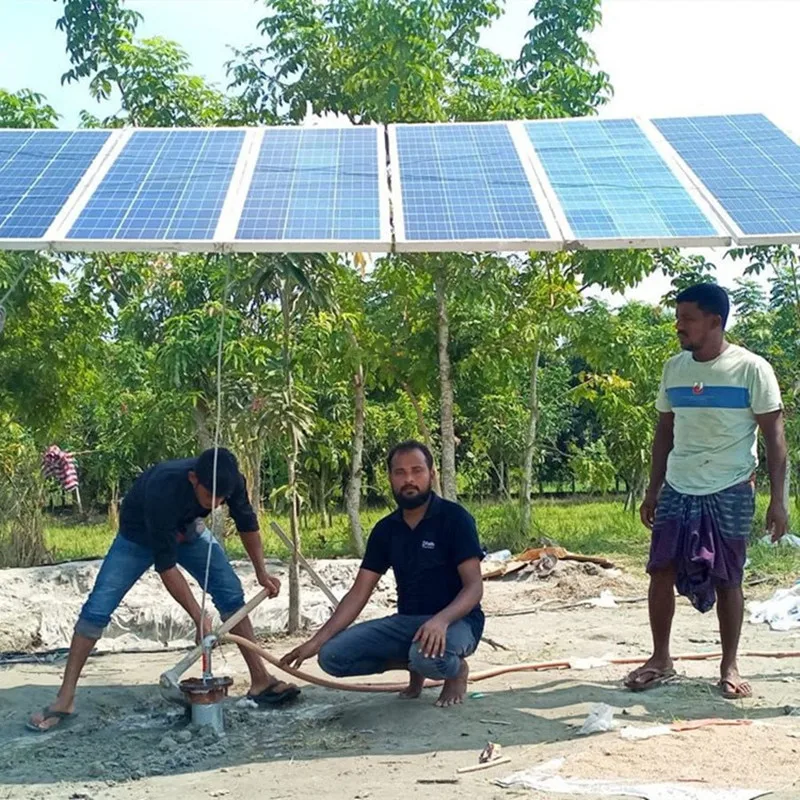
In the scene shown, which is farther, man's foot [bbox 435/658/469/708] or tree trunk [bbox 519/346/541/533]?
tree trunk [bbox 519/346/541/533]

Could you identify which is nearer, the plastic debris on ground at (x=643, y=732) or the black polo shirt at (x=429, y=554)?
the plastic debris on ground at (x=643, y=732)

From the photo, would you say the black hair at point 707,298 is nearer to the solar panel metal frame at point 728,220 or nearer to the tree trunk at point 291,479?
the solar panel metal frame at point 728,220

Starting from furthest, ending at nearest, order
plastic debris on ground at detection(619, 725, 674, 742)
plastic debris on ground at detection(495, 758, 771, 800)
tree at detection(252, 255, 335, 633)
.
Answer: tree at detection(252, 255, 335, 633), plastic debris on ground at detection(619, 725, 674, 742), plastic debris on ground at detection(495, 758, 771, 800)

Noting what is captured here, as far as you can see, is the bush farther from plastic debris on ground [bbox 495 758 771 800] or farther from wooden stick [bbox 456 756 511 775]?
plastic debris on ground [bbox 495 758 771 800]

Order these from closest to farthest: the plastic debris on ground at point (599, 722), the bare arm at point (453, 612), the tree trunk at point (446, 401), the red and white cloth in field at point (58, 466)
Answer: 1. the plastic debris on ground at point (599, 722)
2. the bare arm at point (453, 612)
3. the tree trunk at point (446, 401)
4. the red and white cloth in field at point (58, 466)

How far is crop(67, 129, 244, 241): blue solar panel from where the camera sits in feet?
17.5

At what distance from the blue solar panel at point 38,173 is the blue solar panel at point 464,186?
1.82m

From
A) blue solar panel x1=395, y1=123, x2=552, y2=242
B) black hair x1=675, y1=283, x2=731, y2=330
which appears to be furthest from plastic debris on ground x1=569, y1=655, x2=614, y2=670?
blue solar panel x1=395, y1=123, x2=552, y2=242

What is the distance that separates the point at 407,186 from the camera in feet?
19.5

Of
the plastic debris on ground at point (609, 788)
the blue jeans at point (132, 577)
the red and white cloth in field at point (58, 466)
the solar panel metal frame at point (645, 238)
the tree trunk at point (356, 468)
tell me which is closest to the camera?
the plastic debris on ground at point (609, 788)

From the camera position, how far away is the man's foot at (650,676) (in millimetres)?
5633

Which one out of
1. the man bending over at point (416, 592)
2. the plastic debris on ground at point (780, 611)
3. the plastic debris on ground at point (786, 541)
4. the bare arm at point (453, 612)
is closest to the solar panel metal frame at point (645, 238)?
the man bending over at point (416, 592)

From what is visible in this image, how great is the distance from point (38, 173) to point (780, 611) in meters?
5.77

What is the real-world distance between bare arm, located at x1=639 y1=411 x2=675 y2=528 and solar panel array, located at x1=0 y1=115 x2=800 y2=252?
110 cm
